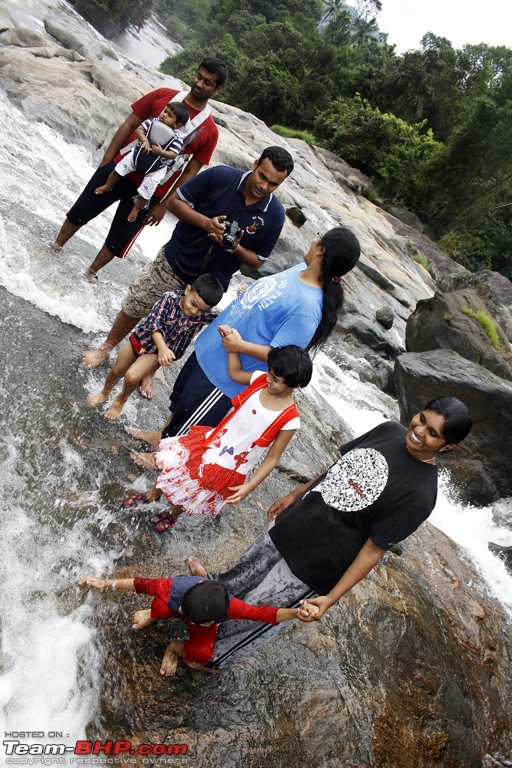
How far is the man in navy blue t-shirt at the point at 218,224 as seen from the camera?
2.76m

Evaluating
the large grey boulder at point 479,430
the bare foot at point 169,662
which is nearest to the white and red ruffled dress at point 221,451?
the bare foot at point 169,662

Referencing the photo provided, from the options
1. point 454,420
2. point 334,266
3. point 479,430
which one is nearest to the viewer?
point 454,420

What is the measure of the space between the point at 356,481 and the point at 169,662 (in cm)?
125

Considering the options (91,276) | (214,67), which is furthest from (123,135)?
(91,276)

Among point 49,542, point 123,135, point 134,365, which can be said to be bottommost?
point 49,542

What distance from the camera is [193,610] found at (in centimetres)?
216

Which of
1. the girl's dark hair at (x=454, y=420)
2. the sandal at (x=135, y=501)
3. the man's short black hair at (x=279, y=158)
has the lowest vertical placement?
the sandal at (x=135, y=501)

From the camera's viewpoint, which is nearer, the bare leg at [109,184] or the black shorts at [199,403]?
the black shorts at [199,403]

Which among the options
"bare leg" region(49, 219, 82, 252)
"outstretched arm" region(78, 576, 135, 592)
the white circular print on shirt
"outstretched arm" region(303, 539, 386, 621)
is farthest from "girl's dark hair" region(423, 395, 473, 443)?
"bare leg" region(49, 219, 82, 252)

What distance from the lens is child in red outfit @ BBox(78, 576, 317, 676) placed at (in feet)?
7.08

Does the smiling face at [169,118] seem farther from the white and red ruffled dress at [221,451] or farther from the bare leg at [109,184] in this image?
the white and red ruffled dress at [221,451]

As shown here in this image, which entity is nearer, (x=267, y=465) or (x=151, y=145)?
(x=267, y=465)

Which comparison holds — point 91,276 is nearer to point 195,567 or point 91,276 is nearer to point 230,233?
point 230,233

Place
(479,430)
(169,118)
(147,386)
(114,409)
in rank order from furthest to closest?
(479,430) < (147,386) < (169,118) < (114,409)
